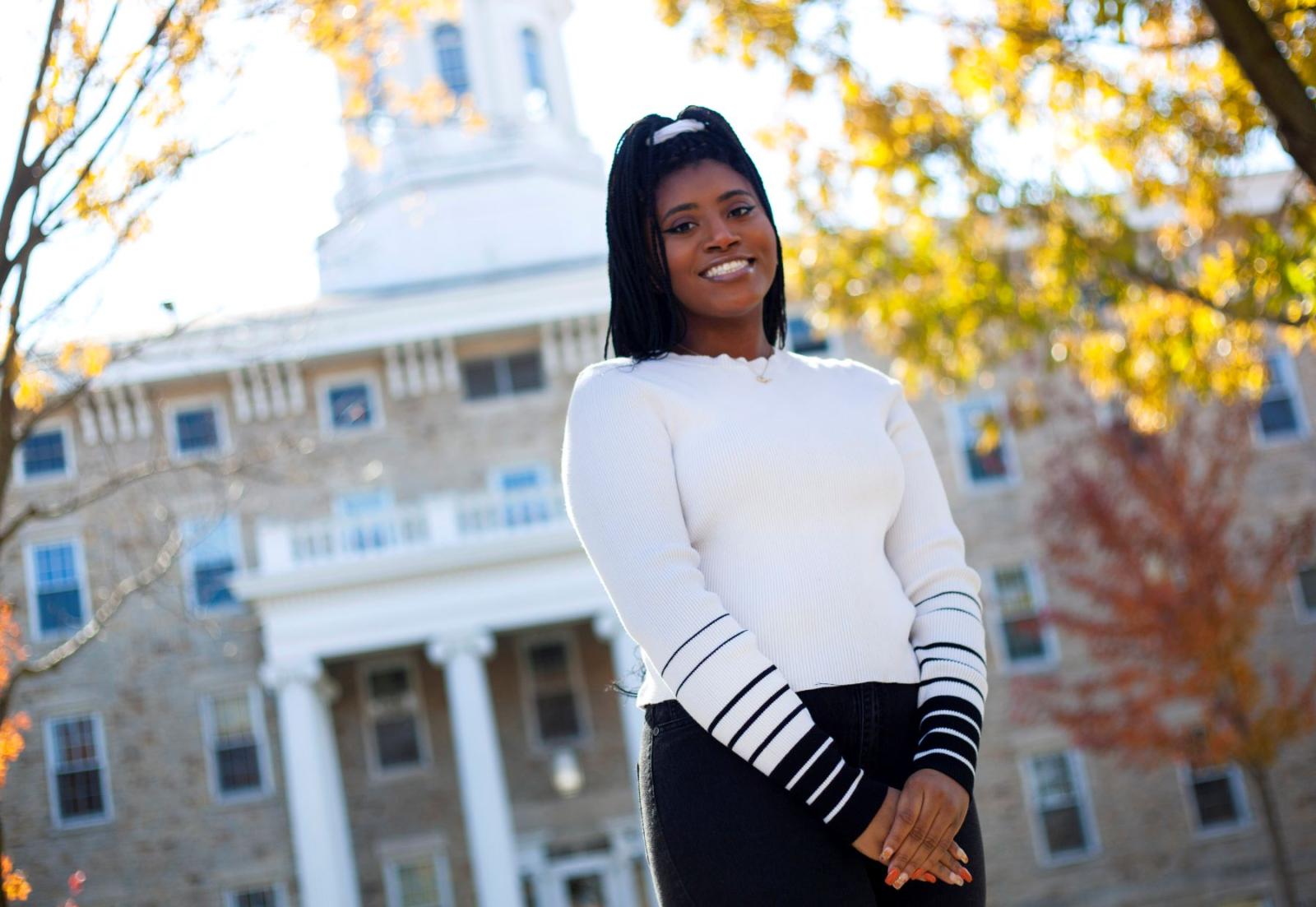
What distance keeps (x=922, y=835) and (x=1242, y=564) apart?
21.1 metres

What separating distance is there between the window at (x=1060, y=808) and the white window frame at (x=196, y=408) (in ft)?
44.6

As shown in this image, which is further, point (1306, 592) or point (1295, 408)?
point (1295, 408)

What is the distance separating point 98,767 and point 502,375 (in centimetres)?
861

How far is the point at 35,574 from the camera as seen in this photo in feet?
75.9

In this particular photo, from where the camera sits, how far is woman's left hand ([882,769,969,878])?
2.30m

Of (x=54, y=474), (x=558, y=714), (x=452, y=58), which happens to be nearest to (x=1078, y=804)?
(x=558, y=714)

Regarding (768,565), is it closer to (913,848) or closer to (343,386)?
(913,848)

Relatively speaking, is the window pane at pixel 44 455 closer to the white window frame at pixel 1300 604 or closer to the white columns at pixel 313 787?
the white columns at pixel 313 787

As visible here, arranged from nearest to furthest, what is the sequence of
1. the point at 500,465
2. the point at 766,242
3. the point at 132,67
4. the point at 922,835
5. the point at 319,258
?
the point at 922,835 → the point at 766,242 → the point at 132,67 → the point at 319,258 → the point at 500,465

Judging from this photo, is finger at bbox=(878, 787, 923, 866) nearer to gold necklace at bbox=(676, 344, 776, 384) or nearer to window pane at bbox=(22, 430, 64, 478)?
gold necklace at bbox=(676, 344, 776, 384)

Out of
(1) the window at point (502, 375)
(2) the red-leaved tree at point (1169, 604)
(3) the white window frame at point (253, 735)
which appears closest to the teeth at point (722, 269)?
(2) the red-leaved tree at point (1169, 604)

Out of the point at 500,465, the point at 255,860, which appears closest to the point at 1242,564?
the point at 500,465

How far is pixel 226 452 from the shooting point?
75.0 feet

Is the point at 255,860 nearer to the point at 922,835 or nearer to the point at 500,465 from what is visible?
the point at 500,465
